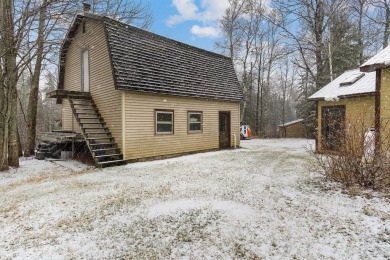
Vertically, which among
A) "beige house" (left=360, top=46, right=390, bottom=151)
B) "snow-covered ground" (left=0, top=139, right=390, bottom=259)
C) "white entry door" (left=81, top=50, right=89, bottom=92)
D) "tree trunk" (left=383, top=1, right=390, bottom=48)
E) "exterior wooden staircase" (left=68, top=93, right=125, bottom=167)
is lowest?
"snow-covered ground" (left=0, top=139, right=390, bottom=259)

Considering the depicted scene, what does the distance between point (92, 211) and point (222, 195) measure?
2830 millimetres

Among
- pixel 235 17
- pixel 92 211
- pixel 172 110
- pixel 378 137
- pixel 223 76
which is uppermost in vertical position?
pixel 235 17

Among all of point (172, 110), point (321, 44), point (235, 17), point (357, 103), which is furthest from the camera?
point (235, 17)

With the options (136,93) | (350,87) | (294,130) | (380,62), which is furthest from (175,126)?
(294,130)

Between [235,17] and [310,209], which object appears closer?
[310,209]

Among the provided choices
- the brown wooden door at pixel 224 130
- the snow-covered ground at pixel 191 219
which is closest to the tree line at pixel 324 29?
the brown wooden door at pixel 224 130

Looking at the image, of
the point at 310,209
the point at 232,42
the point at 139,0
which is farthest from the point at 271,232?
the point at 232,42

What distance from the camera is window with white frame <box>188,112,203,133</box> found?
12302mm

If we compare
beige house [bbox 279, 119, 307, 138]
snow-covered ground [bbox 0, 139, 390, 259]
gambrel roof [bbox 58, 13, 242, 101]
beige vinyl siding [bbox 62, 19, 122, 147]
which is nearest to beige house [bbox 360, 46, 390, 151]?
snow-covered ground [bbox 0, 139, 390, 259]

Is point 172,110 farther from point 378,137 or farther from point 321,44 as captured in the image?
point 321,44

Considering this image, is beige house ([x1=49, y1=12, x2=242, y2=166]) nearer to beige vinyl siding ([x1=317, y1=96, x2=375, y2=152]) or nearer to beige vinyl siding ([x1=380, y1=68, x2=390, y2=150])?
beige vinyl siding ([x1=317, y1=96, x2=375, y2=152])

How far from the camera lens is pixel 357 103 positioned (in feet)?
34.0

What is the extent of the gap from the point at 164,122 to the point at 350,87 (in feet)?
29.6

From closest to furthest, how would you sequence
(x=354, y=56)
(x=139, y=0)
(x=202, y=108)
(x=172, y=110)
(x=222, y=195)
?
(x=222, y=195) → (x=172, y=110) → (x=202, y=108) → (x=139, y=0) → (x=354, y=56)
